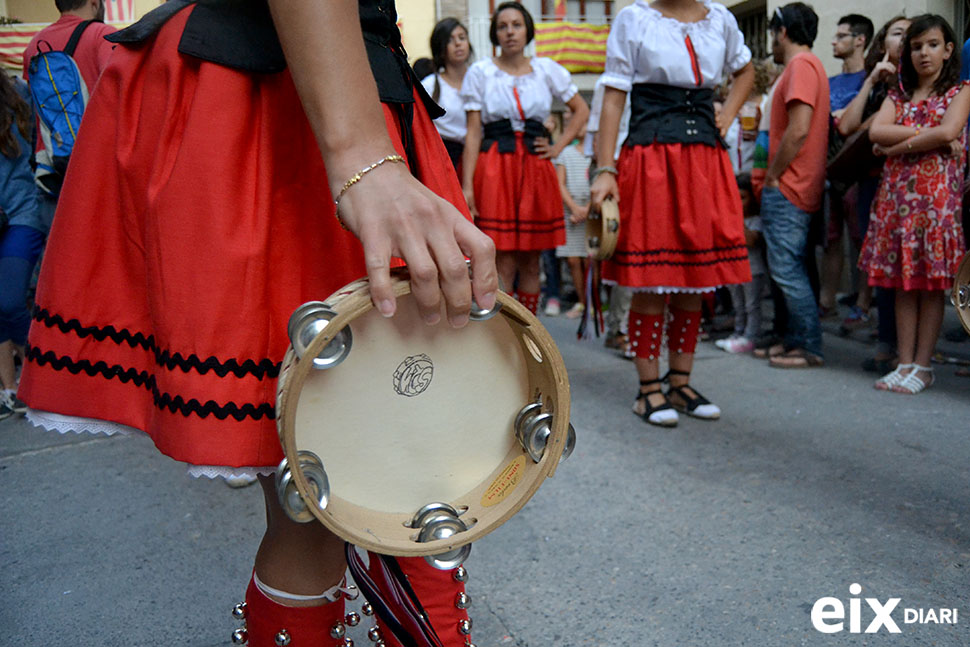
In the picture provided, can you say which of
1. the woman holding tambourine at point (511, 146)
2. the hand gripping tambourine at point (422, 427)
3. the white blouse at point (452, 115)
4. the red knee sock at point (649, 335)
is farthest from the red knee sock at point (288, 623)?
the white blouse at point (452, 115)

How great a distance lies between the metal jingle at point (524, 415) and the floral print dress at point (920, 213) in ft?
9.97

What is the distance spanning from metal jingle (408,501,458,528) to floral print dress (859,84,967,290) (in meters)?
3.13

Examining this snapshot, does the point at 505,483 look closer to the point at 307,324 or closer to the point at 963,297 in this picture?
the point at 307,324

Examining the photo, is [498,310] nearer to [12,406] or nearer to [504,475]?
[504,475]

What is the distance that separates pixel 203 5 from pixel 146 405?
18.6 inches

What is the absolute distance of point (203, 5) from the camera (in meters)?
0.92

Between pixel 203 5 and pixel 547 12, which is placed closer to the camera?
pixel 203 5

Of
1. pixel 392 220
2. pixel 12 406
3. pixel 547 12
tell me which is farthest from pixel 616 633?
pixel 547 12

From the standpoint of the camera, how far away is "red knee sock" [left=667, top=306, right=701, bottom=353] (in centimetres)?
328

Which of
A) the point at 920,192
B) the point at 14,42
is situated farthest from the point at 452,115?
the point at 14,42

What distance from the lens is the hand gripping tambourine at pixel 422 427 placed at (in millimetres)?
807

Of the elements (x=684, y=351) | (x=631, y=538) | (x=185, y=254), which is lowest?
(x=631, y=538)

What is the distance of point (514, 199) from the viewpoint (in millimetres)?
4348

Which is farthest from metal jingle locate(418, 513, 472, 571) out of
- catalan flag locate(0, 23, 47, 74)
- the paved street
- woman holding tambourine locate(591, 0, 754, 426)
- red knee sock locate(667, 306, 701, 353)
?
catalan flag locate(0, 23, 47, 74)
